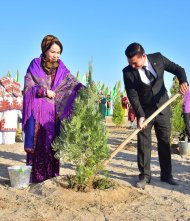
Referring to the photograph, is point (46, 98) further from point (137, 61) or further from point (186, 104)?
point (186, 104)

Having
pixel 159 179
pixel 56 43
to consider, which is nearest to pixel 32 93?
pixel 56 43

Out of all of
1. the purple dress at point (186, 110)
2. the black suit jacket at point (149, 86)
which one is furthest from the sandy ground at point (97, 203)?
the purple dress at point (186, 110)

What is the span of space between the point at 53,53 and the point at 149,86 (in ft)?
4.23

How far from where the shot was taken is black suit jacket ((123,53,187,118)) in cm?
504

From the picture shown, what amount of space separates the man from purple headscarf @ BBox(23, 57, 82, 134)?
0.73 metres

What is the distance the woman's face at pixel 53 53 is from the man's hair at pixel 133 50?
2.87ft

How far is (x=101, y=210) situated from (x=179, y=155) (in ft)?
16.5

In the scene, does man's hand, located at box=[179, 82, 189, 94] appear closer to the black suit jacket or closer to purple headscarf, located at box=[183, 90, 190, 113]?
the black suit jacket

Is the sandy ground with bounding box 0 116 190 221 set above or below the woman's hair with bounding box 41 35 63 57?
below

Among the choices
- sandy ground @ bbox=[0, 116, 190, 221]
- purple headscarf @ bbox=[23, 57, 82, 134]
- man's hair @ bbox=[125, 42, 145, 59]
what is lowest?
sandy ground @ bbox=[0, 116, 190, 221]

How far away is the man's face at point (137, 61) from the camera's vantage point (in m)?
4.77

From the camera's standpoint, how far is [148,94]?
5133 millimetres

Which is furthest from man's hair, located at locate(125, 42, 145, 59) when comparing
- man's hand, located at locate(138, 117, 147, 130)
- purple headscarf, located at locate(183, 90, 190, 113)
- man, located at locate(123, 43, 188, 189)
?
purple headscarf, located at locate(183, 90, 190, 113)

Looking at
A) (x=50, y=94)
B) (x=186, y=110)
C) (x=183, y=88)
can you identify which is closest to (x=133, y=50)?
(x=183, y=88)
